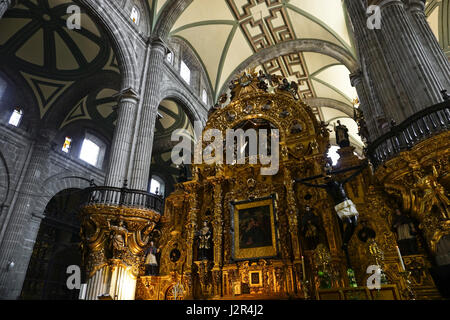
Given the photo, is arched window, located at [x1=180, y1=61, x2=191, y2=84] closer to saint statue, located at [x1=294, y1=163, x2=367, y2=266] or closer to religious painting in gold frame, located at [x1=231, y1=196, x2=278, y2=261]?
religious painting in gold frame, located at [x1=231, y1=196, x2=278, y2=261]

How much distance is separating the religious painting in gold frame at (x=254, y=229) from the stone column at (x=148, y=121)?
151 inches

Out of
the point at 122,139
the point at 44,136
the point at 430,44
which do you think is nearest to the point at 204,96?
the point at 122,139

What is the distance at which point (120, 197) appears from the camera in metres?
8.75

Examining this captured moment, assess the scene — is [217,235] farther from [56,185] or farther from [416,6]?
[56,185]

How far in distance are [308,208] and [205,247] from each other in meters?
3.03

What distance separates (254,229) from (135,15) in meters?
11.9

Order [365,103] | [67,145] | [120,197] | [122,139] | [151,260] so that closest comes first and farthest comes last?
[151,260], [120,197], [122,139], [365,103], [67,145]

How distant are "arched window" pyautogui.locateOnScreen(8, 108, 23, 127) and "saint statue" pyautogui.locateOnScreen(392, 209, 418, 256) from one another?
54.5ft

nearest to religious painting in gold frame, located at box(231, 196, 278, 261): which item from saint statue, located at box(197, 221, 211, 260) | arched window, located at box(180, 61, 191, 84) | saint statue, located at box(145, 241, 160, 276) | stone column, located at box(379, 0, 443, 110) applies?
saint statue, located at box(197, 221, 211, 260)

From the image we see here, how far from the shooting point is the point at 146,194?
9.17m

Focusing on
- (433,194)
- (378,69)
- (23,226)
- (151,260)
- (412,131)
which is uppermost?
(378,69)

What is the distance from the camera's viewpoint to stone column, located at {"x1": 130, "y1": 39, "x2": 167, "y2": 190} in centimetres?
989

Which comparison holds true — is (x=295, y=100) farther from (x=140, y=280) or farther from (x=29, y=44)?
(x=29, y=44)

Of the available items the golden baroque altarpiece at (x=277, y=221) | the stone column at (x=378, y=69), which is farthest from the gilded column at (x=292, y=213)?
the stone column at (x=378, y=69)
